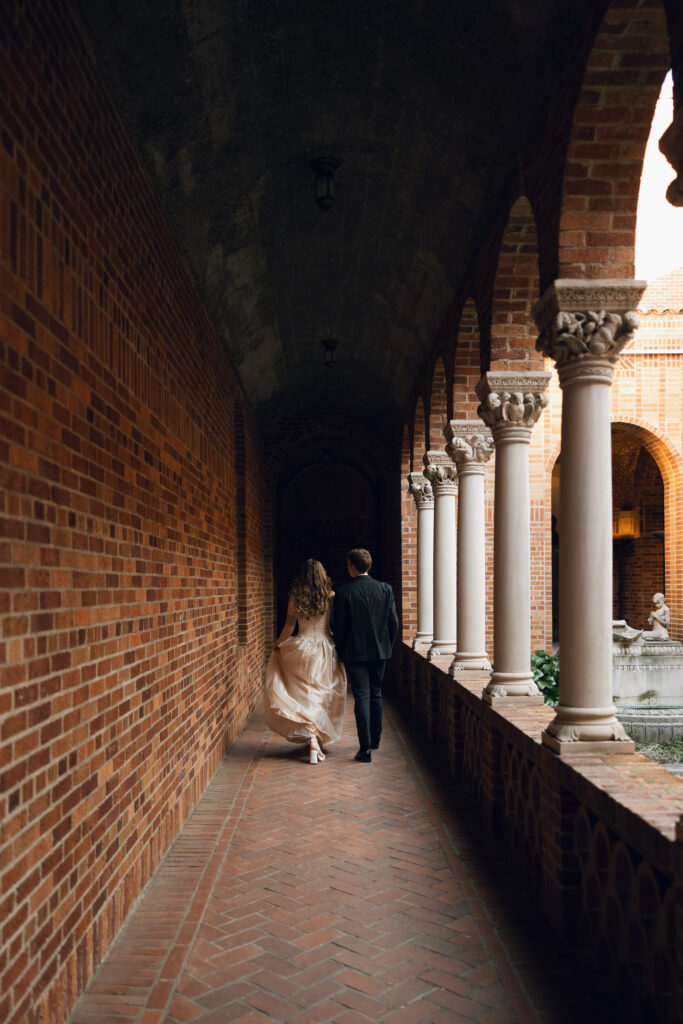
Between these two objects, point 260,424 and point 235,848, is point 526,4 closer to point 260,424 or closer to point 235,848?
point 235,848

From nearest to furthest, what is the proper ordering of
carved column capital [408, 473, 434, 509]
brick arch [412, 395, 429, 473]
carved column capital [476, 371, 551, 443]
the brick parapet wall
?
1. the brick parapet wall
2. carved column capital [476, 371, 551, 443]
3. brick arch [412, 395, 429, 473]
4. carved column capital [408, 473, 434, 509]

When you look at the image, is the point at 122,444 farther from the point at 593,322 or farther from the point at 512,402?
the point at 512,402

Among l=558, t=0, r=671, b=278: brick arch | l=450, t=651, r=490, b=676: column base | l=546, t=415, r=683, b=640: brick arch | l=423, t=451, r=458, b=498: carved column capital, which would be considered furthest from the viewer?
l=546, t=415, r=683, b=640: brick arch

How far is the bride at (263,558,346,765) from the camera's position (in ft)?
24.5

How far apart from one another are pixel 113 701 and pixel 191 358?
3.16m

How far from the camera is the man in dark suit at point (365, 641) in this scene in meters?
7.40

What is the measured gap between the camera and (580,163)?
416 centimetres

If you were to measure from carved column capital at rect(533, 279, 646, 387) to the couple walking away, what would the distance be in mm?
3710

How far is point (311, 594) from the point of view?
771cm

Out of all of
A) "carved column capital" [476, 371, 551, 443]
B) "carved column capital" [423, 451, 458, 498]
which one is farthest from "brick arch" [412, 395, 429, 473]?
"carved column capital" [476, 371, 551, 443]

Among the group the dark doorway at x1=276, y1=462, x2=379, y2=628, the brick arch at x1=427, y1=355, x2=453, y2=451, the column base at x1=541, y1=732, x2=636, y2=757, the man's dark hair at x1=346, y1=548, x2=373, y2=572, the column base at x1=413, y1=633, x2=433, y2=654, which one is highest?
the brick arch at x1=427, y1=355, x2=453, y2=451

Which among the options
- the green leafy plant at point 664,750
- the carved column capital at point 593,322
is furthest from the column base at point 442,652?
the carved column capital at point 593,322

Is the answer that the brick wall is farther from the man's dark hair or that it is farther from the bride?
the man's dark hair

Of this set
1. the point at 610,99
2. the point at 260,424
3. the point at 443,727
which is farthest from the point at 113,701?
the point at 260,424
